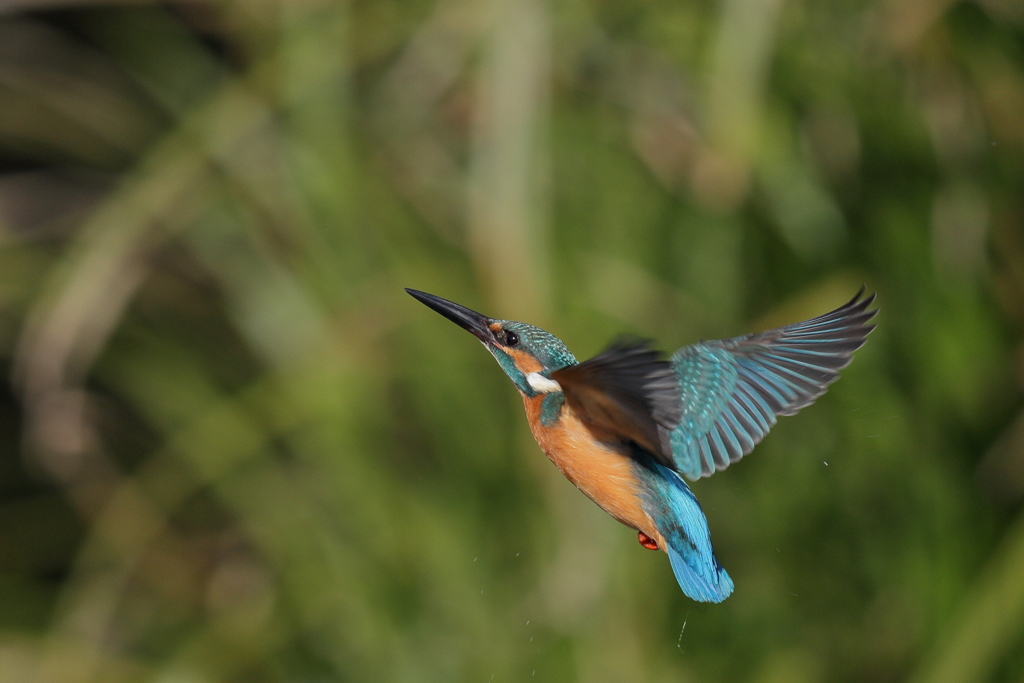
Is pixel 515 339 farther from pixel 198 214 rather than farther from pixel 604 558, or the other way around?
pixel 198 214

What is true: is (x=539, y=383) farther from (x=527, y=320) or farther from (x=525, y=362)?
(x=527, y=320)

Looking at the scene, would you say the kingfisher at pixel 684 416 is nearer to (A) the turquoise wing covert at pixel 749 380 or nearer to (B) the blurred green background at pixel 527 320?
(A) the turquoise wing covert at pixel 749 380

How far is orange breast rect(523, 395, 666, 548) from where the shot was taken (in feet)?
2.24

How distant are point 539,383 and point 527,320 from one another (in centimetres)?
52

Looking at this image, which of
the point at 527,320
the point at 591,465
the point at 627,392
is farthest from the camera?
the point at 527,320

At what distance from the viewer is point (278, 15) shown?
1.76 metres

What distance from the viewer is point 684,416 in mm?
759

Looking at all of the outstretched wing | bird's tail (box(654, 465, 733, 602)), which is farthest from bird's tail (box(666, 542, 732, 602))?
the outstretched wing

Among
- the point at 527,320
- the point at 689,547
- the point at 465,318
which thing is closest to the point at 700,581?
the point at 689,547

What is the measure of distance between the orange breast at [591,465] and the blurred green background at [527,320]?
1.89 feet

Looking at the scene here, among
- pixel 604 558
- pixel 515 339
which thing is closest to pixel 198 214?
pixel 604 558

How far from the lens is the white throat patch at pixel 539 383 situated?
2.44 feet

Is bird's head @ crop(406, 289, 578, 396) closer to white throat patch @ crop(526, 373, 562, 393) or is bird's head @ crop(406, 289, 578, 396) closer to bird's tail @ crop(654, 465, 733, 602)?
white throat patch @ crop(526, 373, 562, 393)

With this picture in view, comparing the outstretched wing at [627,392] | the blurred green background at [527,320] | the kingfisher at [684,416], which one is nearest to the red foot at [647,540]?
the kingfisher at [684,416]
